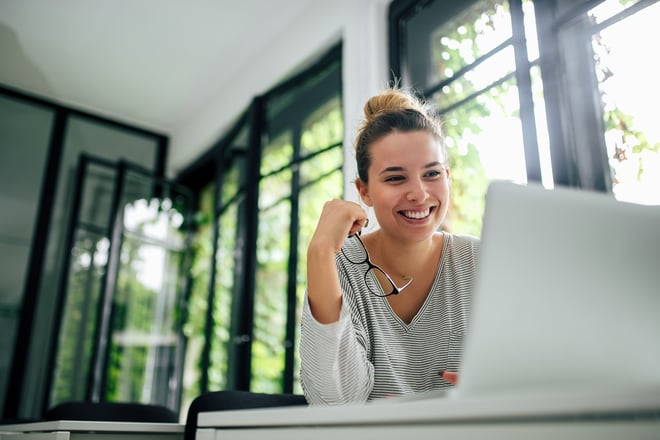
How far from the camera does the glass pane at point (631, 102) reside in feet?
5.26

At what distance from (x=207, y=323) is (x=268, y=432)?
10.1 ft

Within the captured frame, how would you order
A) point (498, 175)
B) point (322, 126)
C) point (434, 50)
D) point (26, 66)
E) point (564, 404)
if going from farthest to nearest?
point (26, 66), point (322, 126), point (434, 50), point (498, 175), point (564, 404)

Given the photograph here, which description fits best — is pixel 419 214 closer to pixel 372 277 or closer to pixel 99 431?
pixel 372 277

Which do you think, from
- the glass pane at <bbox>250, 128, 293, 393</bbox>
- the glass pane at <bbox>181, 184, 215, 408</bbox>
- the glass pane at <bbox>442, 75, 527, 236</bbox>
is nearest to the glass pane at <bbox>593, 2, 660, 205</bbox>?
the glass pane at <bbox>442, 75, 527, 236</bbox>

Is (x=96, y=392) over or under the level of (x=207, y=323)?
under

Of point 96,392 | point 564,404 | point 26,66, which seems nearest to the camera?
point 564,404

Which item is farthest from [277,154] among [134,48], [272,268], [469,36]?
[469,36]

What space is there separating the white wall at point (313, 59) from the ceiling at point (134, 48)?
9 cm

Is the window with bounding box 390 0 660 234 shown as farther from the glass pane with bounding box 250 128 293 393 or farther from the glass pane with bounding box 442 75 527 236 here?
the glass pane with bounding box 250 128 293 393

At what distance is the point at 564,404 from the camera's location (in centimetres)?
38

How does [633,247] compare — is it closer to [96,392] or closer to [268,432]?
[268,432]

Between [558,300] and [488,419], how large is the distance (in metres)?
0.14

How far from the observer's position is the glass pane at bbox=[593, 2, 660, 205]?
63.2 inches

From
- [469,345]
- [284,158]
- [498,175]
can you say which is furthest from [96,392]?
[469,345]
